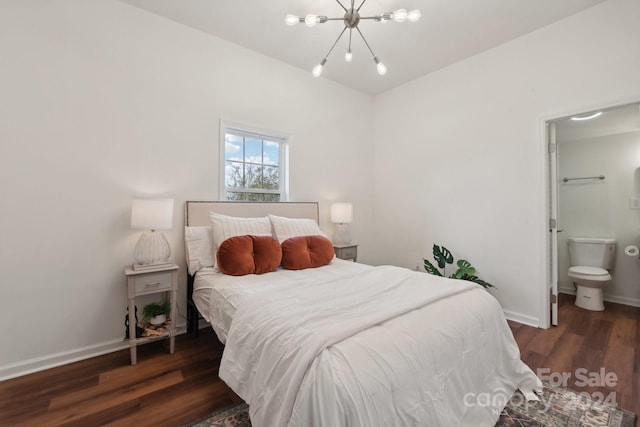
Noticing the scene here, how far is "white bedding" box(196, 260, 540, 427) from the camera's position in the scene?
38.9 inches

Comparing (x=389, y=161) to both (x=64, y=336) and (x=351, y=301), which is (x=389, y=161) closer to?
(x=351, y=301)

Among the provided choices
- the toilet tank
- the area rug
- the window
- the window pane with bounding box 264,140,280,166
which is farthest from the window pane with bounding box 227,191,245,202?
the toilet tank

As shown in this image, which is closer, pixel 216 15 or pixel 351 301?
pixel 351 301

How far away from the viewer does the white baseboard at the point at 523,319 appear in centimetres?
271

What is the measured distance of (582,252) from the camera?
11.7 ft

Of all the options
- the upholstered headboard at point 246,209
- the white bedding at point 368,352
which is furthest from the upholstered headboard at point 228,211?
the white bedding at point 368,352

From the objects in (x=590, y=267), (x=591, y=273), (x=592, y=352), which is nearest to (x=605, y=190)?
(x=590, y=267)

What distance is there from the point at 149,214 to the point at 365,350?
74.0 inches

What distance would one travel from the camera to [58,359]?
6.78 feet

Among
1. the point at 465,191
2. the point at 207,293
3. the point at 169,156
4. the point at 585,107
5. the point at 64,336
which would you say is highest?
the point at 585,107

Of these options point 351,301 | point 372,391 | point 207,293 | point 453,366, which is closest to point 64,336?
point 207,293

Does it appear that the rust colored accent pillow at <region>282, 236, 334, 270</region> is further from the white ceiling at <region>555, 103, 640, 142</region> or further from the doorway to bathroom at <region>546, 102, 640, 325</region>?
the white ceiling at <region>555, 103, 640, 142</region>

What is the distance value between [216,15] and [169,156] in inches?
52.6

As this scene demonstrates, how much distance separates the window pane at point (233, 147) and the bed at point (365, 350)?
1.42 metres
